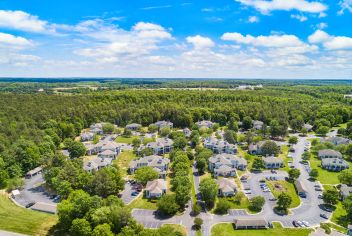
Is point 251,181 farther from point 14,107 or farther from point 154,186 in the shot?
point 14,107

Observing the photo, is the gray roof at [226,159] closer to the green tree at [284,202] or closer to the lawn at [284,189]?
the lawn at [284,189]

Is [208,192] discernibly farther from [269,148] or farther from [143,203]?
[269,148]

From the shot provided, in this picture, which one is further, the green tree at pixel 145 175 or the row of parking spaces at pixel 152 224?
the green tree at pixel 145 175

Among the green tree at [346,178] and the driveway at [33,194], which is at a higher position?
the green tree at [346,178]

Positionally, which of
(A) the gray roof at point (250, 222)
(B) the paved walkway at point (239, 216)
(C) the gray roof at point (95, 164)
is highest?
(C) the gray roof at point (95, 164)

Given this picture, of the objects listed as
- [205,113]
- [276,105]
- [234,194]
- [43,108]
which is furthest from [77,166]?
[276,105]

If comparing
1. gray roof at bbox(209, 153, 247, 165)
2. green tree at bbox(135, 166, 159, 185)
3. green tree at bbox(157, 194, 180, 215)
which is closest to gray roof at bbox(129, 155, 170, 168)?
green tree at bbox(135, 166, 159, 185)

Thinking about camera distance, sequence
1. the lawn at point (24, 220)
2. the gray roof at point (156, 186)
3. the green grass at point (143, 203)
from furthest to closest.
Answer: the gray roof at point (156, 186) < the green grass at point (143, 203) < the lawn at point (24, 220)

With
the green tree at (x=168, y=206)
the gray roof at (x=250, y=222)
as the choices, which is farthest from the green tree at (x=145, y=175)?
the gray roof at (x=250, y=222)
